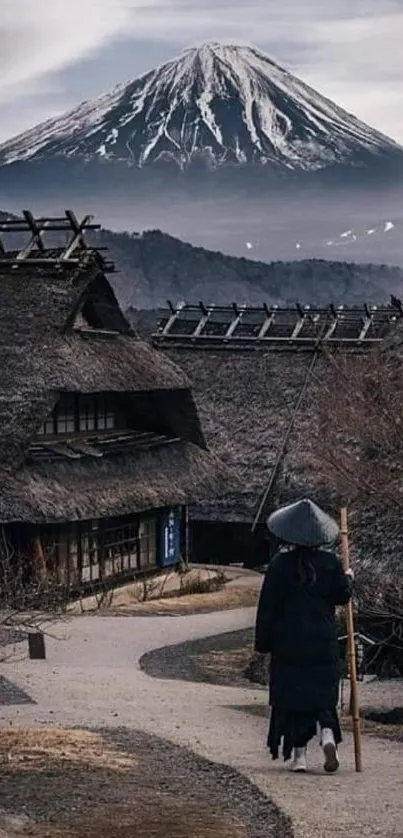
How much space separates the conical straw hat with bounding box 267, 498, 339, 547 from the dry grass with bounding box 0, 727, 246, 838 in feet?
5.45

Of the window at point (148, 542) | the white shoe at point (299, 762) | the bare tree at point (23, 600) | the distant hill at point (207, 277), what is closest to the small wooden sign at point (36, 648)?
the bare tree at point (23, 600)

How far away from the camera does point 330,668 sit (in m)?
9.62

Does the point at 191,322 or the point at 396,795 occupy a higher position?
the point at 191,322

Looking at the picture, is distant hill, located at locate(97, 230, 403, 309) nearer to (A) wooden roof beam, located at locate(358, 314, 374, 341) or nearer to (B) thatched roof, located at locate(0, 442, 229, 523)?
(A) wooden roof beam, located at locate(358, 314, 374, 341)

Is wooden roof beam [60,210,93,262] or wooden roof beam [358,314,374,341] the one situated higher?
wooden roof beam [60,210,93,262]

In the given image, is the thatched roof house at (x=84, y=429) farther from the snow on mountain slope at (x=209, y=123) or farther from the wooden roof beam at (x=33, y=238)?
the snow on mountain slope at (x=209, y=123)

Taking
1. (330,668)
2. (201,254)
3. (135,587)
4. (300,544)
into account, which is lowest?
(135,587)

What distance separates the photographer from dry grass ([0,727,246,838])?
26.9 feet

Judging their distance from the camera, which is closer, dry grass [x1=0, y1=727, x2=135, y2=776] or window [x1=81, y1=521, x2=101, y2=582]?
dry grass [x1=0, y1=727, x2=135, y2=776]

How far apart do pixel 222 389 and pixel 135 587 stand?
9.06 m

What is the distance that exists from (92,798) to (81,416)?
20.7m

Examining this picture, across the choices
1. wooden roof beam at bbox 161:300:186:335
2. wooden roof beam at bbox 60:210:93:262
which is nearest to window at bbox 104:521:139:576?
wooden roof beam at bbox 60:210:93:262

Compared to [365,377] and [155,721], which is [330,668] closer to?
[155,721]

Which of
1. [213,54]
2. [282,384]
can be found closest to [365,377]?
[282,384]
